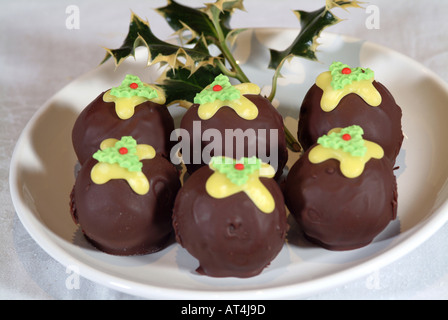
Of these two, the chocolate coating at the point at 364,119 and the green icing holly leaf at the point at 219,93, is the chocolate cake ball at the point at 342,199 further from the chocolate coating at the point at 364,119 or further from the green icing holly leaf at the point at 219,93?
the green icing holly leaf at the point at 219,93

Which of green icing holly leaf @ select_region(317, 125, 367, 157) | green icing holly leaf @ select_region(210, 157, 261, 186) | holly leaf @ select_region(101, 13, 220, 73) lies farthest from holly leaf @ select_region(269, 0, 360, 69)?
green icing holly leaf @ select_region(210, 157, 261, 186)

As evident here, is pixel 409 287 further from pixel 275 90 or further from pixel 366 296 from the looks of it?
pixel 275 90

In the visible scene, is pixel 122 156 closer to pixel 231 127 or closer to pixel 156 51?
pixel 231 127

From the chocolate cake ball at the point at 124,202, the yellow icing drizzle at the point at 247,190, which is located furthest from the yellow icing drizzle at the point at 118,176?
the yellow icing drizzle at the point at 247,190

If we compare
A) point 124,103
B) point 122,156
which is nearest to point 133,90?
point 124,103

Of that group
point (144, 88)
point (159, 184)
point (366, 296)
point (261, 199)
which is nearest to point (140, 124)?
point (144, 88)

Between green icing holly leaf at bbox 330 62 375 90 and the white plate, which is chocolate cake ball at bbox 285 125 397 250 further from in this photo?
green icing holly leaf at bbox 330 62 375 90
